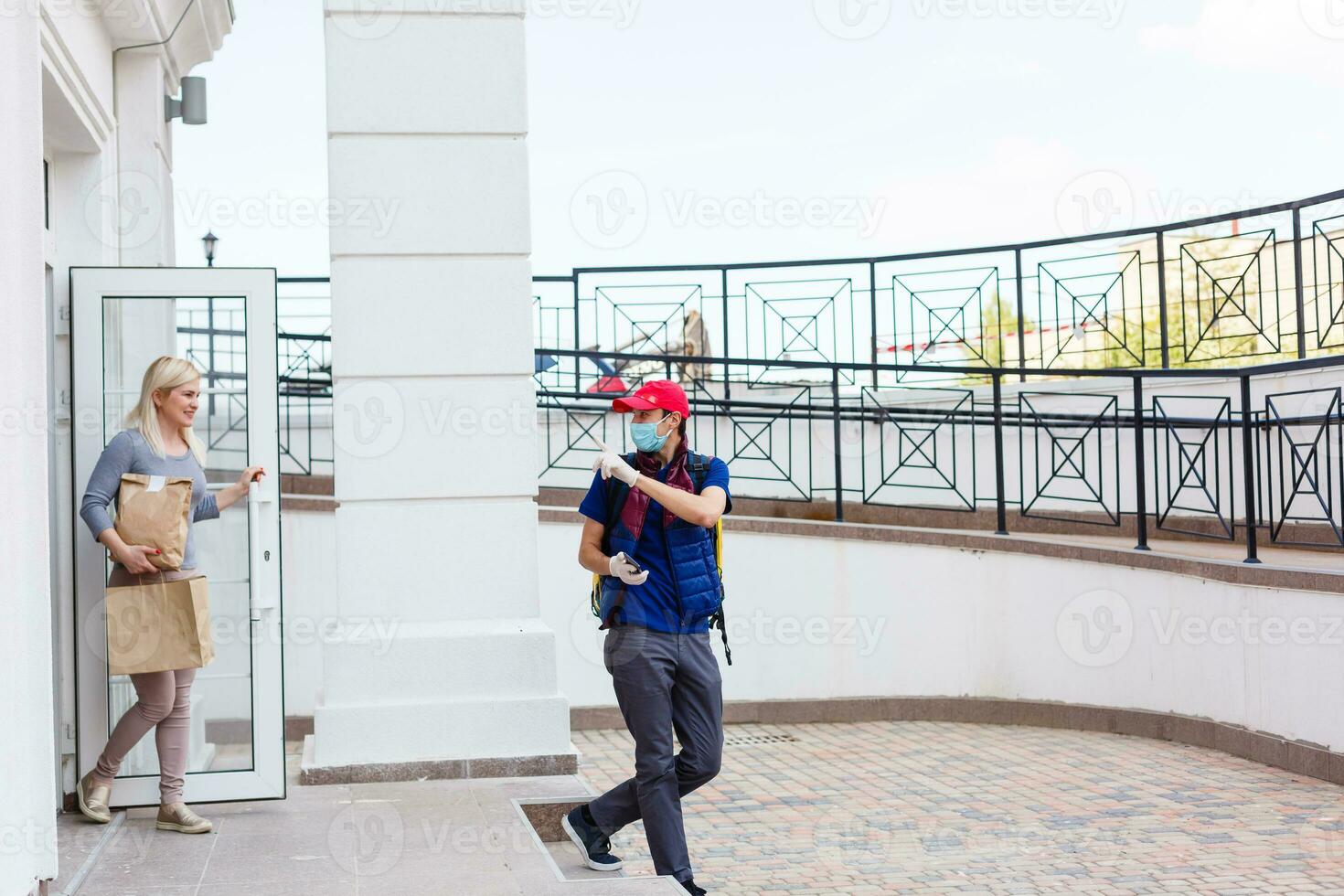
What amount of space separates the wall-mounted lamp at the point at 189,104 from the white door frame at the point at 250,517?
2.29 m

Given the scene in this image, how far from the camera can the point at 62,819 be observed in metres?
5.73

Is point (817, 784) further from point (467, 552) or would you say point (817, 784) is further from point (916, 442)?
point (916, 442)

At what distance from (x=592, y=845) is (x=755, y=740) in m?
4.40

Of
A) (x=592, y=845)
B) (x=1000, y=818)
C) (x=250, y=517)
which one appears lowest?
(x=1000, y=818)

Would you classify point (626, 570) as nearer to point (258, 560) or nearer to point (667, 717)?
point (667, 717)

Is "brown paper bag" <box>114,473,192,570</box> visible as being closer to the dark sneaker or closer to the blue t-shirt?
the blue t-shirt

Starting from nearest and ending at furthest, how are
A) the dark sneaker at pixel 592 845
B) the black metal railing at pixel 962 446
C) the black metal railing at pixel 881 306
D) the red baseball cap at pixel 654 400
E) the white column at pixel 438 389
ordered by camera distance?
1. the red baseball cap at pixel 654 400
2. the dark sneaker at pixel 592 845
3. the white column at pixel 438 389
4. the black metal railing at pixel 962 446
5. the black metal railing at pixel 881 306

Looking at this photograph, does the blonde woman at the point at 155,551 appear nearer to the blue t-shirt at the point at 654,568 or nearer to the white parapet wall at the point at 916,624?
the blue t-shirt at the point at 654,568

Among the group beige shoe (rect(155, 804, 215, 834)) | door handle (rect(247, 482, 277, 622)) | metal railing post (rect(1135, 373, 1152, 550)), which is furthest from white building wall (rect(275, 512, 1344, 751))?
beige shoe (rect(155, 804, 215, 834))

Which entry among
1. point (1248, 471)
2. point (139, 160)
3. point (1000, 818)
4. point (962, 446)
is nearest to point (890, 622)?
point (962, 446)

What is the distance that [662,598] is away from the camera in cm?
518

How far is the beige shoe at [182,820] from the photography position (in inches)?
216

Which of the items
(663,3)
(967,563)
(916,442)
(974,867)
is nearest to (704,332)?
(916,442)

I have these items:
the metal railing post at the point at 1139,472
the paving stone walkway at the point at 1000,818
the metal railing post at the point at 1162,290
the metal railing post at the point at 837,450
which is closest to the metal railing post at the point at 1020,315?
the metal railing post at the point at 1162,290
